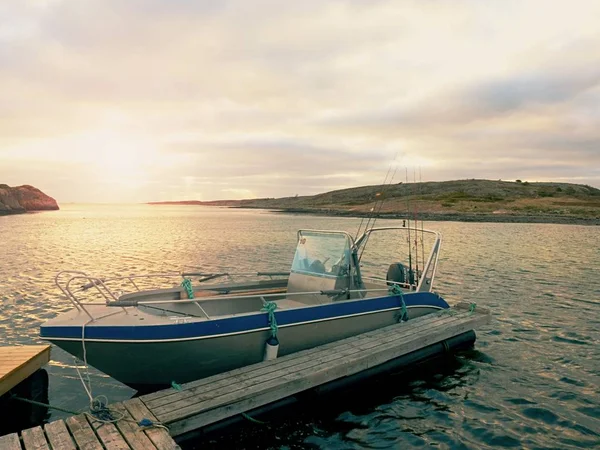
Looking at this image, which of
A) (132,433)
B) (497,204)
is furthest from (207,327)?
(497,204)

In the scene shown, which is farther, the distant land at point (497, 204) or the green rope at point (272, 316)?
the distant land at point (497, 204)

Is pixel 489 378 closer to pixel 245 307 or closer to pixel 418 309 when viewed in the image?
pixel 418 309

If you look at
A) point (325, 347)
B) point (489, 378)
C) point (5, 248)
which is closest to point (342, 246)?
point (325, 347)

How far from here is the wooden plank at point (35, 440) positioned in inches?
224

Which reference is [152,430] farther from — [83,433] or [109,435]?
[83,433]

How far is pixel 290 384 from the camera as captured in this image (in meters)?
7.72

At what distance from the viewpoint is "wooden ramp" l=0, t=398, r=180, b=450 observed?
5.74m

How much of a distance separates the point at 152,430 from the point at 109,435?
57 centimetres

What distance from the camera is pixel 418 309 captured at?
12164mm

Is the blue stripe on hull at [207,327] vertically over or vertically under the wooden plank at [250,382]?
over

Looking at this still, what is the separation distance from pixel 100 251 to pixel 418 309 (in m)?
33.3

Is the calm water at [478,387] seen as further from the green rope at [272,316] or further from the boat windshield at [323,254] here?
the boat windshield at [323,254]

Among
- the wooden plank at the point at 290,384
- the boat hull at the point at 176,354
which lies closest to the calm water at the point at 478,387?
the wooden plank at the point at 290,384

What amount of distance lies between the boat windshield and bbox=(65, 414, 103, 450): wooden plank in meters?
6.46
